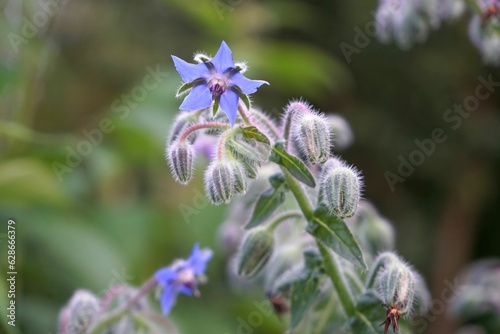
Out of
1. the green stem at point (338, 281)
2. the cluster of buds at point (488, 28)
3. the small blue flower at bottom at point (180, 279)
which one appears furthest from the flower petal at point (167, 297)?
the cluster of buds at point (488, 28)

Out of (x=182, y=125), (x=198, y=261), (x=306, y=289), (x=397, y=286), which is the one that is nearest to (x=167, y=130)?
(x=198, y=261)

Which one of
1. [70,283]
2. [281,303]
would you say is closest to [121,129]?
[70,283]

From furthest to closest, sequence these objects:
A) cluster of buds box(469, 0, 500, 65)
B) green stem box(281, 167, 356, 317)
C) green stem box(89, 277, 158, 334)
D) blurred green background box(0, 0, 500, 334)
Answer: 1. blurred green background box(0, 0, 500, 334)
2. cluster of buds box(469, 0, 500, 65)
3. green stem box(89, 277, 158, 334)
4. green stem box(281, 167, 356, 317)

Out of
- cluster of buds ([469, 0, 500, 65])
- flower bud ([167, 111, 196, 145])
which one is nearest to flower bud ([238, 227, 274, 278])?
flower bud ([167, 111, 196, 145])

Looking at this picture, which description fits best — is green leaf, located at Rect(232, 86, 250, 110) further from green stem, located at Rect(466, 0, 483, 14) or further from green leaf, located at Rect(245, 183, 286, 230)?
green stem, located at Rect(466, 0, 483, 14)

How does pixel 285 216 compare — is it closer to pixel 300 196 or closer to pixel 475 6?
pixel 300 196

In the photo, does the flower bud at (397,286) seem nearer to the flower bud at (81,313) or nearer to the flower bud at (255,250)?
the flower bud at (255,250)
